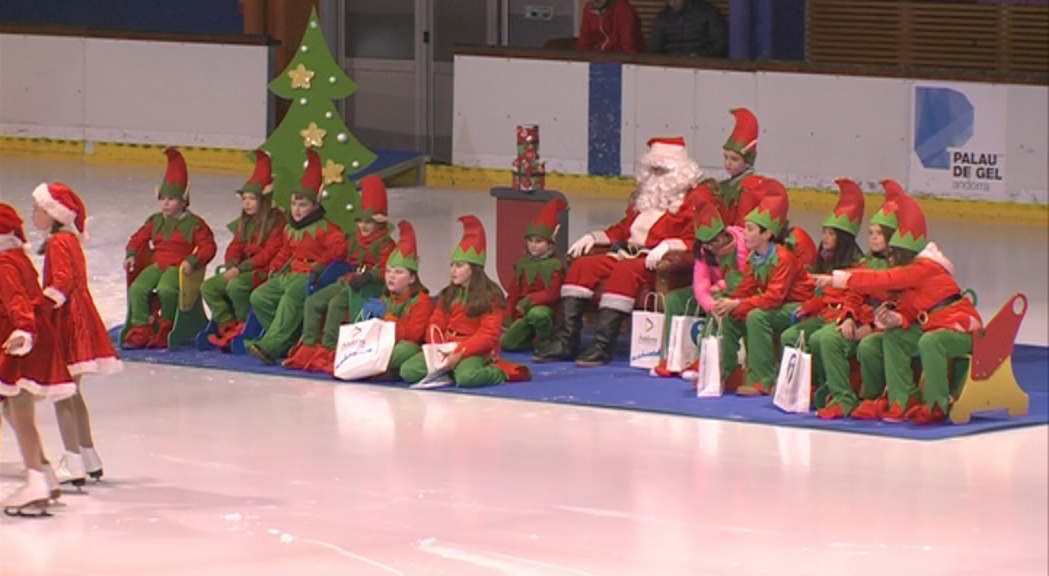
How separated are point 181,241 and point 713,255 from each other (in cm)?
330

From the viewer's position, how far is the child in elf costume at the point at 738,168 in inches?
546

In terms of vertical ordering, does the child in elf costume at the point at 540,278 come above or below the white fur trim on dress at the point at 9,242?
below

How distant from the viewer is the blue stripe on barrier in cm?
2294

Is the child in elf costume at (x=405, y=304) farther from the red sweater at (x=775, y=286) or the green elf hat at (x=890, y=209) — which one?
the green elf hat at (x=890, y=209)

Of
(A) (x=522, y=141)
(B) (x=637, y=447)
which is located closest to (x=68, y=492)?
(B) (x=637, y=447)

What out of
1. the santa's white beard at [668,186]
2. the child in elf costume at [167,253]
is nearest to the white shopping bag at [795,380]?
the santa's white beard at [668,186]

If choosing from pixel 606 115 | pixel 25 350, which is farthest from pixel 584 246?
pixel 606 115

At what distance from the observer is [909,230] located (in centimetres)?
1234

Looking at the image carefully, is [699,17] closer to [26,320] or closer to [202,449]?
[202,449]

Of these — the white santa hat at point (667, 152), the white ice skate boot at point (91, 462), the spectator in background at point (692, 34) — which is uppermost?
the spectator in background at point (692, 34)

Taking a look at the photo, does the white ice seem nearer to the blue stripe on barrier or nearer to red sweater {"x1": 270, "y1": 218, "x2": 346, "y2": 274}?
red sweater {"x1": 270, "y1": 218, "x2": 346, "y2": 274}

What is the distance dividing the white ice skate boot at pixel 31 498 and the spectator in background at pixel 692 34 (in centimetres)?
1347

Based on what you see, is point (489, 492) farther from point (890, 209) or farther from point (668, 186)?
point (668, 186)

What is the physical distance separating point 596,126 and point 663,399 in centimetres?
1014
